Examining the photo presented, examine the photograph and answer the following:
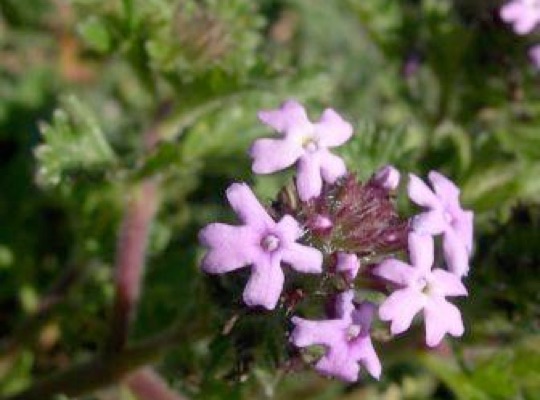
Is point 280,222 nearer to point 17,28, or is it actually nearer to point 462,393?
point 462,393

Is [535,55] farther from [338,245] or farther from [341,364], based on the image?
[341,364]

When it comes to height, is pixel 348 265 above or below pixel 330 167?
below

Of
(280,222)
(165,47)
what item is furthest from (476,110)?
(280,222)

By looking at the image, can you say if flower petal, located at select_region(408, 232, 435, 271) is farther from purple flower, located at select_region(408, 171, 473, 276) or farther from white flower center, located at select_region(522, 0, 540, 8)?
white flower center, located at select_region(522, 0, 540, 8)

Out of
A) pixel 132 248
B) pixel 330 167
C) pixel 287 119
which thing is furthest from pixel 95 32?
pixel 330 167

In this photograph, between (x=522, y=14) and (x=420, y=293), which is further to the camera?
Result: (x=522, y=14)

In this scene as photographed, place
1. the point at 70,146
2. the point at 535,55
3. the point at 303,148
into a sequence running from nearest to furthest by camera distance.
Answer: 1. the point at 303,148
2. the point at 70,146
3. the point at 535,55

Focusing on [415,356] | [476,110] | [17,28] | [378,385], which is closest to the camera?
[415,356]
